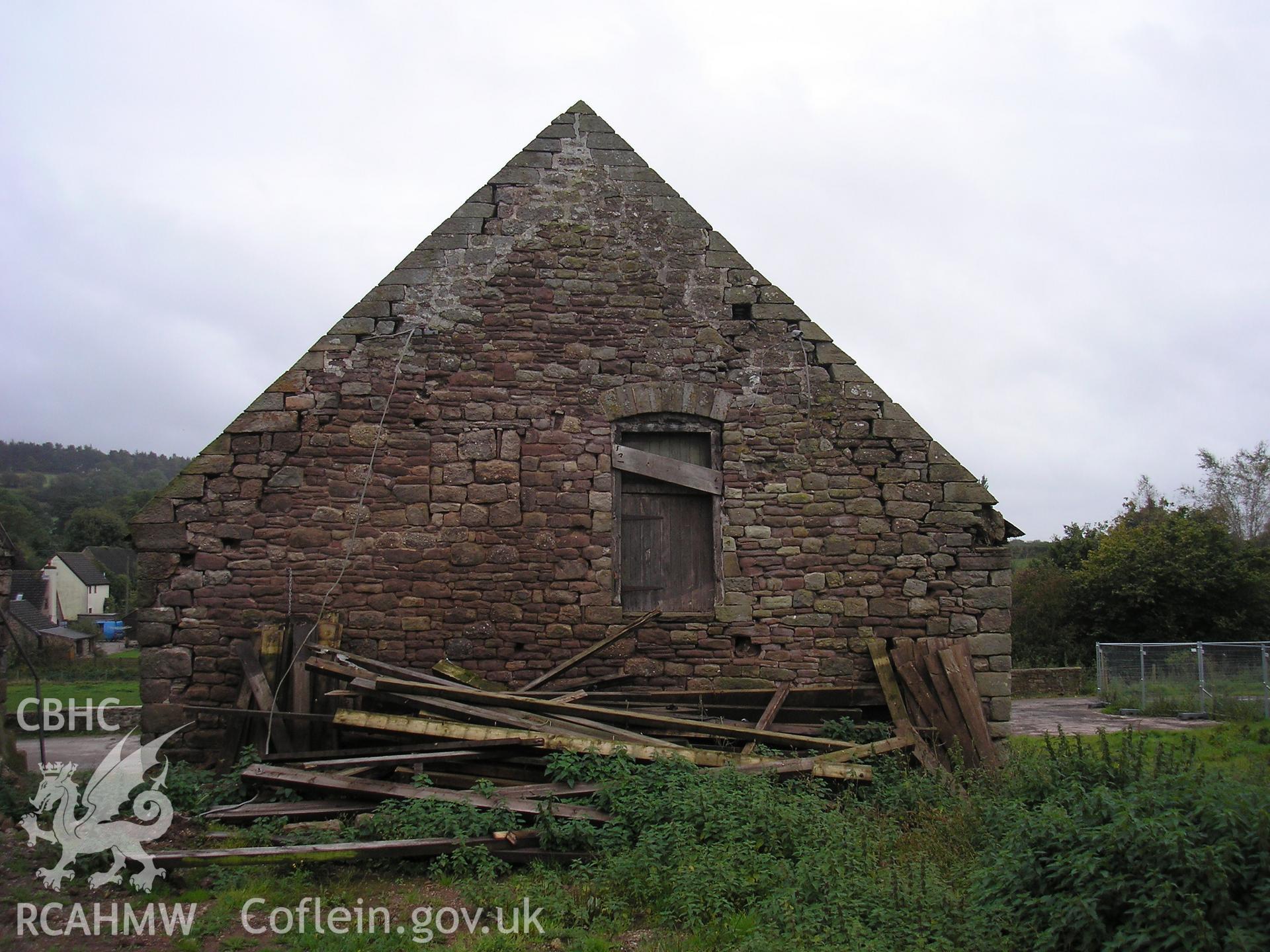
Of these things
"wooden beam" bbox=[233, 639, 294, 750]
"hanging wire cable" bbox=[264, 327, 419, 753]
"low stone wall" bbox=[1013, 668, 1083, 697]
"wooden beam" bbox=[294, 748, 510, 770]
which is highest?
"hanging wire cable" bbox=[264, 327, 419, 753]

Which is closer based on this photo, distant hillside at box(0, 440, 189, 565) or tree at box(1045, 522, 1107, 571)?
tree at box(1045, 522, 1107, 571)

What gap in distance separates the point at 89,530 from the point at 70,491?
19573 mm

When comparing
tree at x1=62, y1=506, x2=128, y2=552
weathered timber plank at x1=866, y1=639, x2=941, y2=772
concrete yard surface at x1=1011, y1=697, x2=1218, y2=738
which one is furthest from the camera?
tree at x1=62, y1=506, x2=128, y2=552

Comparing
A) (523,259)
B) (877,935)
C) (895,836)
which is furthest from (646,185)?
(877,935)

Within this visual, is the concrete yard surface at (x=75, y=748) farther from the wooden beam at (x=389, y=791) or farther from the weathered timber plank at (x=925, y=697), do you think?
the weathered timber plank at (x=925, y=697)

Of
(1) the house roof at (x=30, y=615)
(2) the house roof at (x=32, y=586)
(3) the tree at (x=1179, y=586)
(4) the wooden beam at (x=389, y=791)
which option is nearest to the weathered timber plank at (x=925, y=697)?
(4) the wooden beam at (x=389, y=791)

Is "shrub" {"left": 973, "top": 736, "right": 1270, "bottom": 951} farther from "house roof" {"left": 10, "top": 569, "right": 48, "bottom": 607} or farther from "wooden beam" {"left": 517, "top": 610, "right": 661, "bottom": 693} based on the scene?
"house roof" {"left": 10, "top": 569, "right": 48, "bottom": 607}

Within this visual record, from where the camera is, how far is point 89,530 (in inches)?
2069

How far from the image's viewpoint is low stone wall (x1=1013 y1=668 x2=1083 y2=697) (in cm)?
2239

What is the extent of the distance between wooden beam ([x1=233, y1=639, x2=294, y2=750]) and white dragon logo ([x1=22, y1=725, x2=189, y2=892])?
0.69 m

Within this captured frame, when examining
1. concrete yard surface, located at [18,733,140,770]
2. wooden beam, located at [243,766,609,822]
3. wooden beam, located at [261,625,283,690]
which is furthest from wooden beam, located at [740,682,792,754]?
concrete yard surface, located at [18,733,140,770]

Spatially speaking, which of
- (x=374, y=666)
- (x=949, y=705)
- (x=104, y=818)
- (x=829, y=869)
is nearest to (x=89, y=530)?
(x=374, y=666)

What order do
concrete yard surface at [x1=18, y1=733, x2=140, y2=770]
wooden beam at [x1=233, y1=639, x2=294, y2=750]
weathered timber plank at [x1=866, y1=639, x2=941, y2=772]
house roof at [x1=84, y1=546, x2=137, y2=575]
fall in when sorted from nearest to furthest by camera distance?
wooden beam at [x1=233, y1=639, x2=294, y2=750], weathered timber plank at [x1=866, y1=639, x2=941, y2=772], concrete yard surface at [x1=18, y1=733, x2=140, y2=770], house roof at [x1=84, y1=546, x2=137, y2=575]

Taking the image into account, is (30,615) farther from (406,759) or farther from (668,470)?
(668,470)
